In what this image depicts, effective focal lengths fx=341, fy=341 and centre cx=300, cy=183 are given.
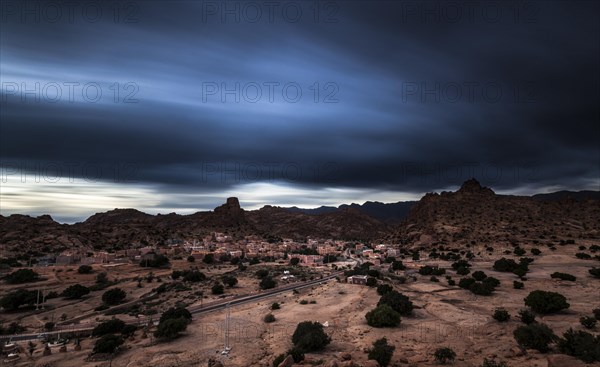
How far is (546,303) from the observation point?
114 feet

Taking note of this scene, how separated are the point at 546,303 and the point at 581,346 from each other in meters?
14.8

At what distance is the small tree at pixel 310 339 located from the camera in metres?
27.7

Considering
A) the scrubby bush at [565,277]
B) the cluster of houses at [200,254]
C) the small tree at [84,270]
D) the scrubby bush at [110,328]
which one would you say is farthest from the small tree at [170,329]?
the cluster of houses at [200,254]

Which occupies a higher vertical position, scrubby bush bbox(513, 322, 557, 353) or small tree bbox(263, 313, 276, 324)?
scrubby bush bbox(513, 322, 557, 353)

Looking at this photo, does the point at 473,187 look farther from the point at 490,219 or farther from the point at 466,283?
the point at 466,283

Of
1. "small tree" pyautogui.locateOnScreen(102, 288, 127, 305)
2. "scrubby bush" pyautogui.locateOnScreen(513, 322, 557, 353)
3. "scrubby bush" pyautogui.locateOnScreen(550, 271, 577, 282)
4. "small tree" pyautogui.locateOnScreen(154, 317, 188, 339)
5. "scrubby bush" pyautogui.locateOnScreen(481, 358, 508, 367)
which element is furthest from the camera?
"small tree" pyautogui.locateOnScreen(102, 288, 127, 305)

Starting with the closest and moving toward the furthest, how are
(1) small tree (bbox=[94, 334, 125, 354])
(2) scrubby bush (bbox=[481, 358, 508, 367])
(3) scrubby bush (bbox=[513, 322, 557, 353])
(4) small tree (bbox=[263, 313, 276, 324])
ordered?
1. (2) scrubby bush (bbox=[481, 358, 508, 367])
2. (3) scrubby bush (bbox=[513, 322, 557, 353])
3. (1) small tree (bbox=[94, 334, 125, 354])
4. (4) small tree (bbox=[263, 313, 276, 324])

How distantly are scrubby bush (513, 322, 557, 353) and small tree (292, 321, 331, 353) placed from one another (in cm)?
1460

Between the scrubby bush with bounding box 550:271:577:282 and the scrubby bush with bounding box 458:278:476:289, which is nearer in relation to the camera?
the scrubby bush with bounding box 458:278:476:289

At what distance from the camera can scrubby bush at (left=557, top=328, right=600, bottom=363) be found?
2083 cm

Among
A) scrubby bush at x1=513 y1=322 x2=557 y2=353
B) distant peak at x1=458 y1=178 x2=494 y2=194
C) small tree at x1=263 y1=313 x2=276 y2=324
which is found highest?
distant peak at x1=458 y1=178 x2=494 y2=194

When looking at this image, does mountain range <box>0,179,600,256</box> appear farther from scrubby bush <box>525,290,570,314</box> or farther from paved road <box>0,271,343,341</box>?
scrubby bush <box>525,290,570,314</box>

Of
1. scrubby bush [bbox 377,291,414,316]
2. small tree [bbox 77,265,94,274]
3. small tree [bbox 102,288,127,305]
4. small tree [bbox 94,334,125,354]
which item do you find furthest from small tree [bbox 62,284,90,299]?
scrubby bush [bbox 377,291,414,316]

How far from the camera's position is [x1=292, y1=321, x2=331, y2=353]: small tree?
27688 mm
